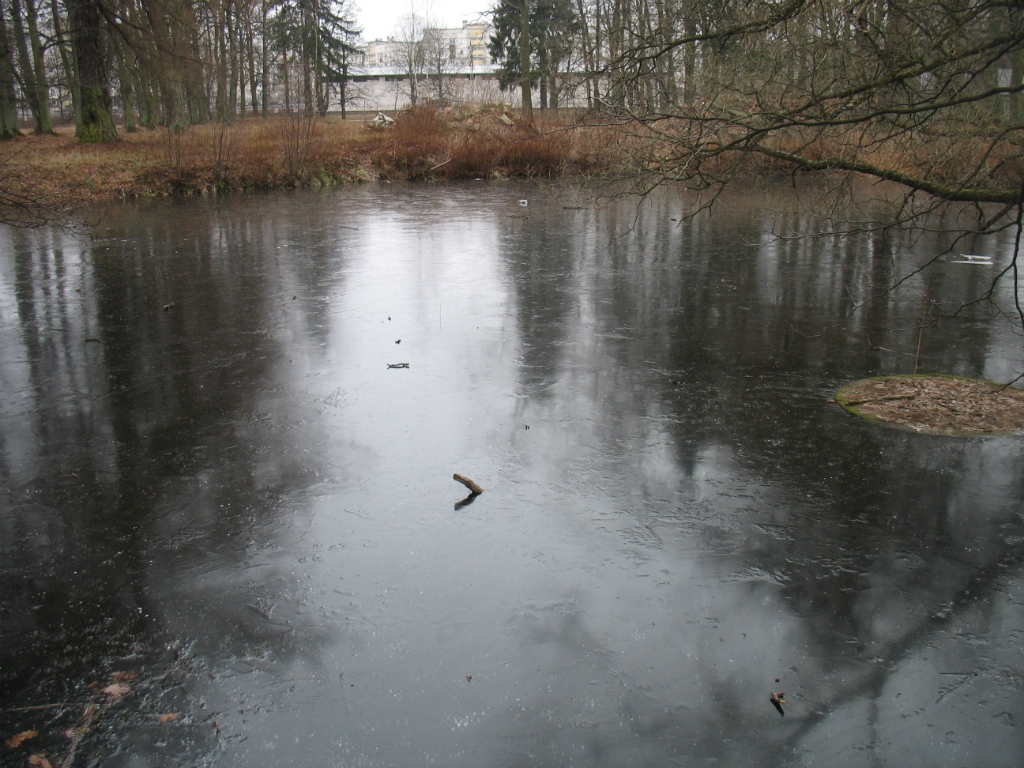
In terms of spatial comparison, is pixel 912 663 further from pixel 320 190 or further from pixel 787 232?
pixel 320 190

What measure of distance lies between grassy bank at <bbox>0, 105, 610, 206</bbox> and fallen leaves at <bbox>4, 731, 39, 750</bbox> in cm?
1684

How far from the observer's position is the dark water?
3551mm

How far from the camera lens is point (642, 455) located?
6215 mm

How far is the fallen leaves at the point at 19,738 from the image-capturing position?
3.39 meters

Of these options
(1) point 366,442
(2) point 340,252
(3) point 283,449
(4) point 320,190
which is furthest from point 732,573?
(4) point 320,190

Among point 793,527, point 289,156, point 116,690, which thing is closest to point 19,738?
point 116,690

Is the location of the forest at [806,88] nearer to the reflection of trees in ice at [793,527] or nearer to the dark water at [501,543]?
the reflection of trees in ice at [793,527]

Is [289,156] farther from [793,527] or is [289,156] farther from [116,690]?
[116,690]

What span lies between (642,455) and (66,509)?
4.07 m

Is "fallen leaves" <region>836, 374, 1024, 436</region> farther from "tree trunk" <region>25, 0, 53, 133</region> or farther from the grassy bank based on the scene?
"tree trunk" <region>25, 0, 53, 133</region>

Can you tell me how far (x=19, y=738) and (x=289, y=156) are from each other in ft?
86.4

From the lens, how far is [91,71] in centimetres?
2653

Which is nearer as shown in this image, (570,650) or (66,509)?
(570,650)

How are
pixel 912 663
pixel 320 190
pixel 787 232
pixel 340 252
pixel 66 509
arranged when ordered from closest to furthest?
pixel 912 663 → pixel 66 509 → pixel 340 252 → pixel 787 232 → pixel 320 190
